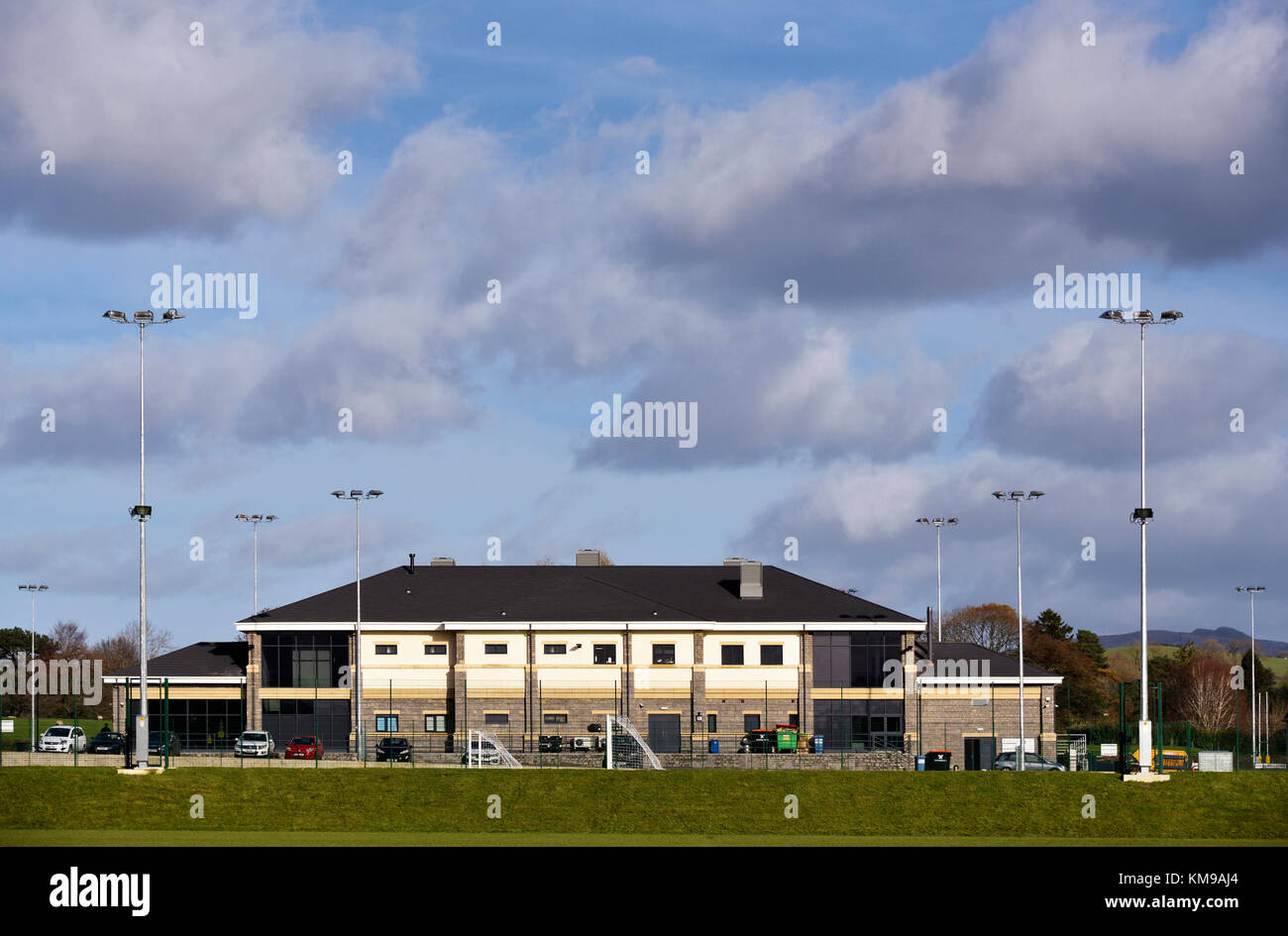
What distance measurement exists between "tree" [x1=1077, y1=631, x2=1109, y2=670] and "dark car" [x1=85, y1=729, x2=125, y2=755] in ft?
311

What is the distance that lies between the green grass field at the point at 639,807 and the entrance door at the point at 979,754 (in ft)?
92.7

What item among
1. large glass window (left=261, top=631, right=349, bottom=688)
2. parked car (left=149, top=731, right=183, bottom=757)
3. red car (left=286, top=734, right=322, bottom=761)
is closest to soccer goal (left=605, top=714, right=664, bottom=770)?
red car (left=286, top=734, right=322, bottom=761)

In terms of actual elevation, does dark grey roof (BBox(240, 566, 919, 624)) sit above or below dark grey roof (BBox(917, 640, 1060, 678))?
above

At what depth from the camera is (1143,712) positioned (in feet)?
162

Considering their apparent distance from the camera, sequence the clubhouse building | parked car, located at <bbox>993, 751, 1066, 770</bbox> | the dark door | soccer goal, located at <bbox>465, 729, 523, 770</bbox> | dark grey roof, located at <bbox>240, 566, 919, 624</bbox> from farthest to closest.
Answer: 1. dark grey roof, located at <bbox>240, 566, 919, 624</bbox>
2. the clubhouse building
3. the dark door
4. parked car, located at <bbox>993, 751, 1066, 770</bbox>
5. soccer goal, located at <bbox>465, 729, 523, 770</bbox>

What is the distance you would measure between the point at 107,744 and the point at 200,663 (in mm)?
12508

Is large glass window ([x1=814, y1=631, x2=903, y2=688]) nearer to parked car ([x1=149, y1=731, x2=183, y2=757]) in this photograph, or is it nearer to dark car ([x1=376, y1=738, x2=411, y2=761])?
dark car ([x1=376, y1=738, x2=411, y2=761])

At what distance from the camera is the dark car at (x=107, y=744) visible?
241 ft

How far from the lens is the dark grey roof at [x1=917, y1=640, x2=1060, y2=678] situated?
8662cm

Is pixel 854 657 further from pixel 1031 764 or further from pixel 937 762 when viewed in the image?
pixel 937 762
